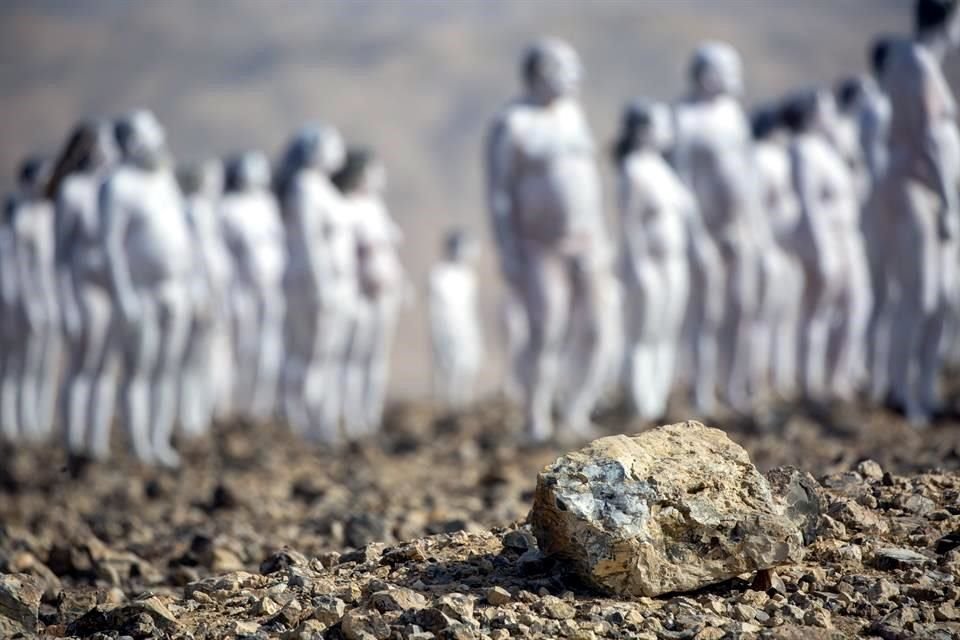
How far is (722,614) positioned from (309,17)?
70.4 m

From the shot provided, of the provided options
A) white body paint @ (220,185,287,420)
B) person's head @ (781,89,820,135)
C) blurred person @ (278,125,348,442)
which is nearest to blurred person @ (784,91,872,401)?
person's head @ (781,89,820,135)

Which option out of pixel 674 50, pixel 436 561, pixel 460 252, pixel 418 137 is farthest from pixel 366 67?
pixel 436 561

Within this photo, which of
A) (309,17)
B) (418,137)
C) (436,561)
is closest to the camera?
(436,561)

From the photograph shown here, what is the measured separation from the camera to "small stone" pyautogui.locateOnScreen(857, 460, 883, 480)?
5.35 meters

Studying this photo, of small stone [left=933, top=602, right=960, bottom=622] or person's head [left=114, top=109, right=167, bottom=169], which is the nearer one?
small stone [left=933, top=602, right=960, bottom=622]

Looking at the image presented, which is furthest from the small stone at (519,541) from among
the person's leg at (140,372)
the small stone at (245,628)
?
the person's leg at (140,372)

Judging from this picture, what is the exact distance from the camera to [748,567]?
4.32m

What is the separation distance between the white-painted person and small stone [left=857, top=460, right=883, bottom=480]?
8.80m

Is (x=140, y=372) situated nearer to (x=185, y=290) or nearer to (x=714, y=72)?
(x=185, y=290)

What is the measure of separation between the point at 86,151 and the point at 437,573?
956cm

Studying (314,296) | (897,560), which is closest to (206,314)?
(314,296)

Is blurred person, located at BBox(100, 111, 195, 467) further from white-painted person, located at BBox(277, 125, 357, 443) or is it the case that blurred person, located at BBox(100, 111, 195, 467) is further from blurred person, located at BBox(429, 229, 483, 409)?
blurred person, located at BBox(429, 229, 483, 409)

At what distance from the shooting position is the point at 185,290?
41.5 feet

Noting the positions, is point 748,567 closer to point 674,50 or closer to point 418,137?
point 418,137
